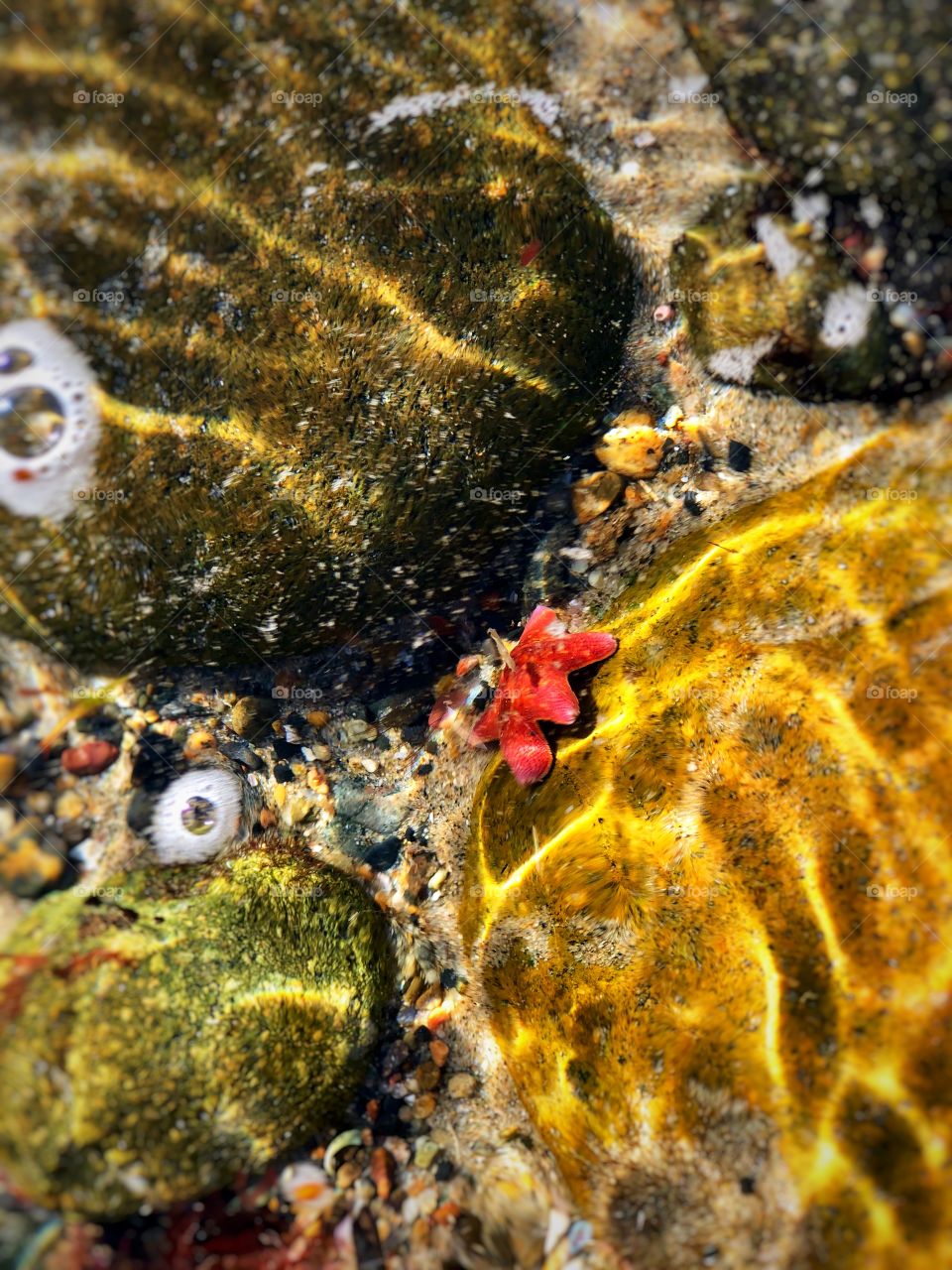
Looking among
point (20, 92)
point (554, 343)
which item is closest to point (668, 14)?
point (554, 343)

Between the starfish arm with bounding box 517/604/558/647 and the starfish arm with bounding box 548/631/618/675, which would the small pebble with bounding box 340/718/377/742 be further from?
the starfish arm with bounding box 548/631/618/675

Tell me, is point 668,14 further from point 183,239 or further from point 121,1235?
point 121,1235

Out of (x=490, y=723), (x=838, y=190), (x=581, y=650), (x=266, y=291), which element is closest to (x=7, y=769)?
(x=490, y=723)

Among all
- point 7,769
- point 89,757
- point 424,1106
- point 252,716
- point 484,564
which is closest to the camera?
point 424,1106

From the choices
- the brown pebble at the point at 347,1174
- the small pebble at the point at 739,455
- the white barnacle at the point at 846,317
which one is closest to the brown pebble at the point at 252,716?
the brown pebble at the point at 347,1174

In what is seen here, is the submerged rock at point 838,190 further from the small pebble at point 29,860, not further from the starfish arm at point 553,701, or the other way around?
the small pebble at point 29,860

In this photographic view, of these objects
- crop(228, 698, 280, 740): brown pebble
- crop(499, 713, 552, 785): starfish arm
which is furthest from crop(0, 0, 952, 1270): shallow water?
crop(228, 698, 280, 740): brown pebble

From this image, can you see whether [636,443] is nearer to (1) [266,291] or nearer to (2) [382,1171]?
(1) [266,291]

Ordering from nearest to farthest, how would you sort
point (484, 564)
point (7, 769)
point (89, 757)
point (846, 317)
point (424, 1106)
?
1. point (846, 317)
2. point (424, 1106)
3. point (7, 769)
4. point (89, 757)
5. point (484, 564)

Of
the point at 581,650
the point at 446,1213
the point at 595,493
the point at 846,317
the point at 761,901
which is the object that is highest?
the point at 846,317
